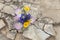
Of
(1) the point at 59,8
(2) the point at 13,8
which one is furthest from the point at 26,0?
(1) the point at 59,8

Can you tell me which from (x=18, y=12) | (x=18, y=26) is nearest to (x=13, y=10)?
(x=18, y=12)

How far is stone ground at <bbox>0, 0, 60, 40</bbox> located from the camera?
1562mm

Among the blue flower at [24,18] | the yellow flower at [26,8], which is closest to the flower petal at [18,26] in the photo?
the blue flower at [24,18]

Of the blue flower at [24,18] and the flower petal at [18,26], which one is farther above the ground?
the blue flower at [24,18]

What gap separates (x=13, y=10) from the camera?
1677 millimetres

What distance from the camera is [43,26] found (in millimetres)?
1600

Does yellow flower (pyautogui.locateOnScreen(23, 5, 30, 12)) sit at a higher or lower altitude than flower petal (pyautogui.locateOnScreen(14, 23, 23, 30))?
higher

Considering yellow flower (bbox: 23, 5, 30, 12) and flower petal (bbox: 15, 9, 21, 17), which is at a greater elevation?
yellow flower (bbox: 23, 5, 30, 12)

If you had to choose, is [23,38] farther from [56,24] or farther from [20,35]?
[56,24]

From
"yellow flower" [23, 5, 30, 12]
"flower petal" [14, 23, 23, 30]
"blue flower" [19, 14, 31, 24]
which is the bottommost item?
"flower petal" [14, 23, 23, 30]

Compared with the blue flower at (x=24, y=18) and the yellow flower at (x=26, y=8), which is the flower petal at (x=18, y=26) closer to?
the blue flower at (x=24, y=18)

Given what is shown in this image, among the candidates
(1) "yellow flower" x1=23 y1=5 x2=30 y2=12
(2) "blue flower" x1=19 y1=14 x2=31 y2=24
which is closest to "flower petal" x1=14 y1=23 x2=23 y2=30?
(2) "blue flower" x1=19 y1=14 x2=31 y2=24

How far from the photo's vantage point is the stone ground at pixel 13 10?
5.13ft

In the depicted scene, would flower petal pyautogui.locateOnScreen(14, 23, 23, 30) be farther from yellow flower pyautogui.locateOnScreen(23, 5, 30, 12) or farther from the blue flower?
yellow flower pyautogui.locateOnScreen(23, 5, 30, 12)
